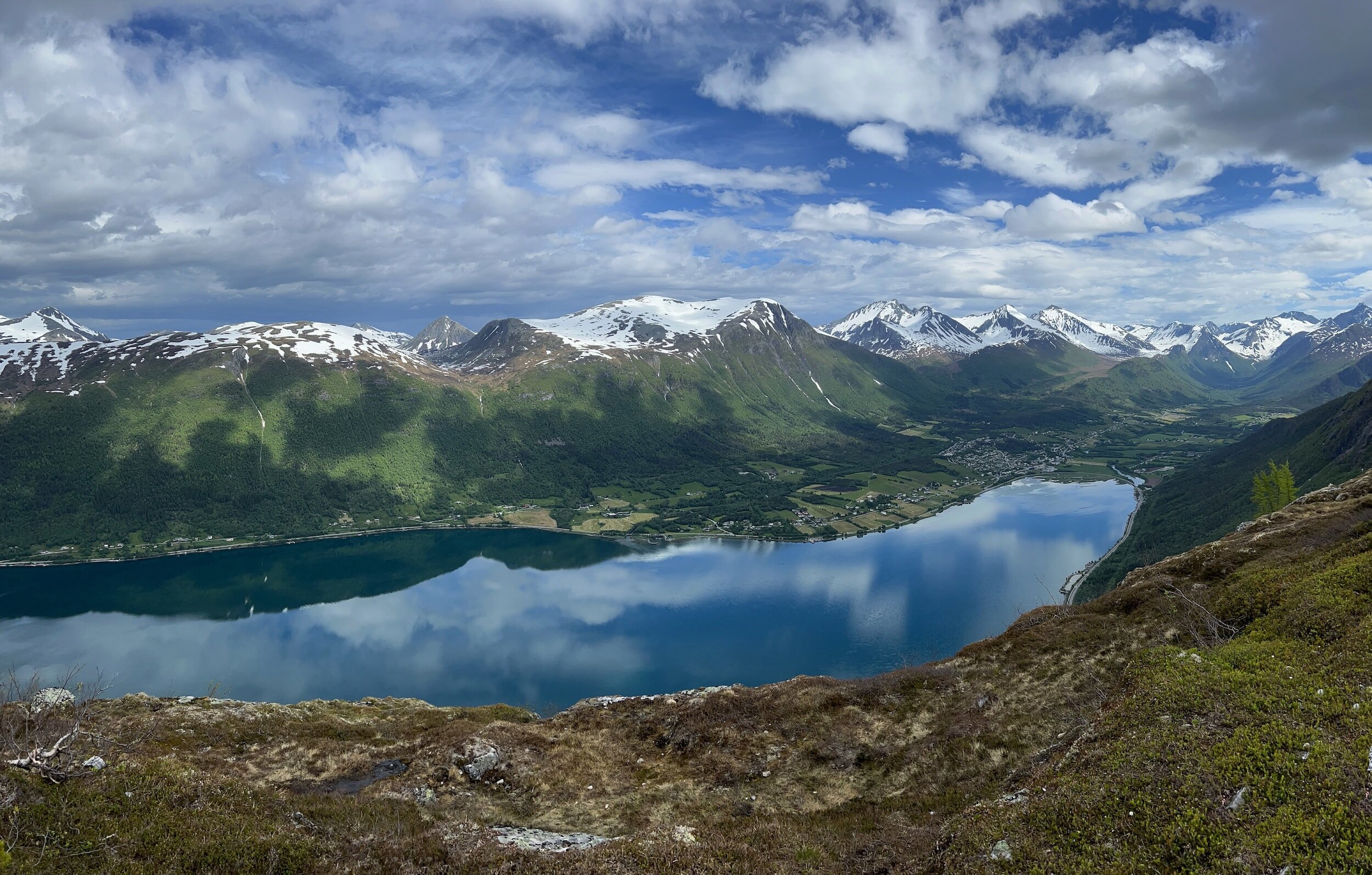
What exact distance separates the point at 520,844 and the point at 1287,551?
50113mm

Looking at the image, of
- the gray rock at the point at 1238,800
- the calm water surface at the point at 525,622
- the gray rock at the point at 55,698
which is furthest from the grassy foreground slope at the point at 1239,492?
the gray rock at the point at 55,698

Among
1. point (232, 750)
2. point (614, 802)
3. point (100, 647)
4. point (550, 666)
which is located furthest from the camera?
point (100, 647)

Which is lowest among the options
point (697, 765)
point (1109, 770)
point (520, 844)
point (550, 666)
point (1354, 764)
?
point (550, 666)

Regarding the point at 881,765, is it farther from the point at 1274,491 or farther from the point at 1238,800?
the point at 1274,491

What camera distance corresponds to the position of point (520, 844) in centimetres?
2317

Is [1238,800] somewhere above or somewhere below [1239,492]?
above

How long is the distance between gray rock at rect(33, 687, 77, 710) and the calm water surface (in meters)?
80.0

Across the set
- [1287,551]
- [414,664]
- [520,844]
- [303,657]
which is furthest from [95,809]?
[303,657]

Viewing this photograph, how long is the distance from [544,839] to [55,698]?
35.4 meters

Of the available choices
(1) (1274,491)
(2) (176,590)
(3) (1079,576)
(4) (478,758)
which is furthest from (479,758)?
(2) (176,590)

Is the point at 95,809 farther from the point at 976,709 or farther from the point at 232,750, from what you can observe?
the point at 976,709

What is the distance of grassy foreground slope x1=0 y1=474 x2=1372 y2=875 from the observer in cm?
1628

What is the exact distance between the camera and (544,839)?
25.1 meters

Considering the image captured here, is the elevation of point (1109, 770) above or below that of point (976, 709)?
above
